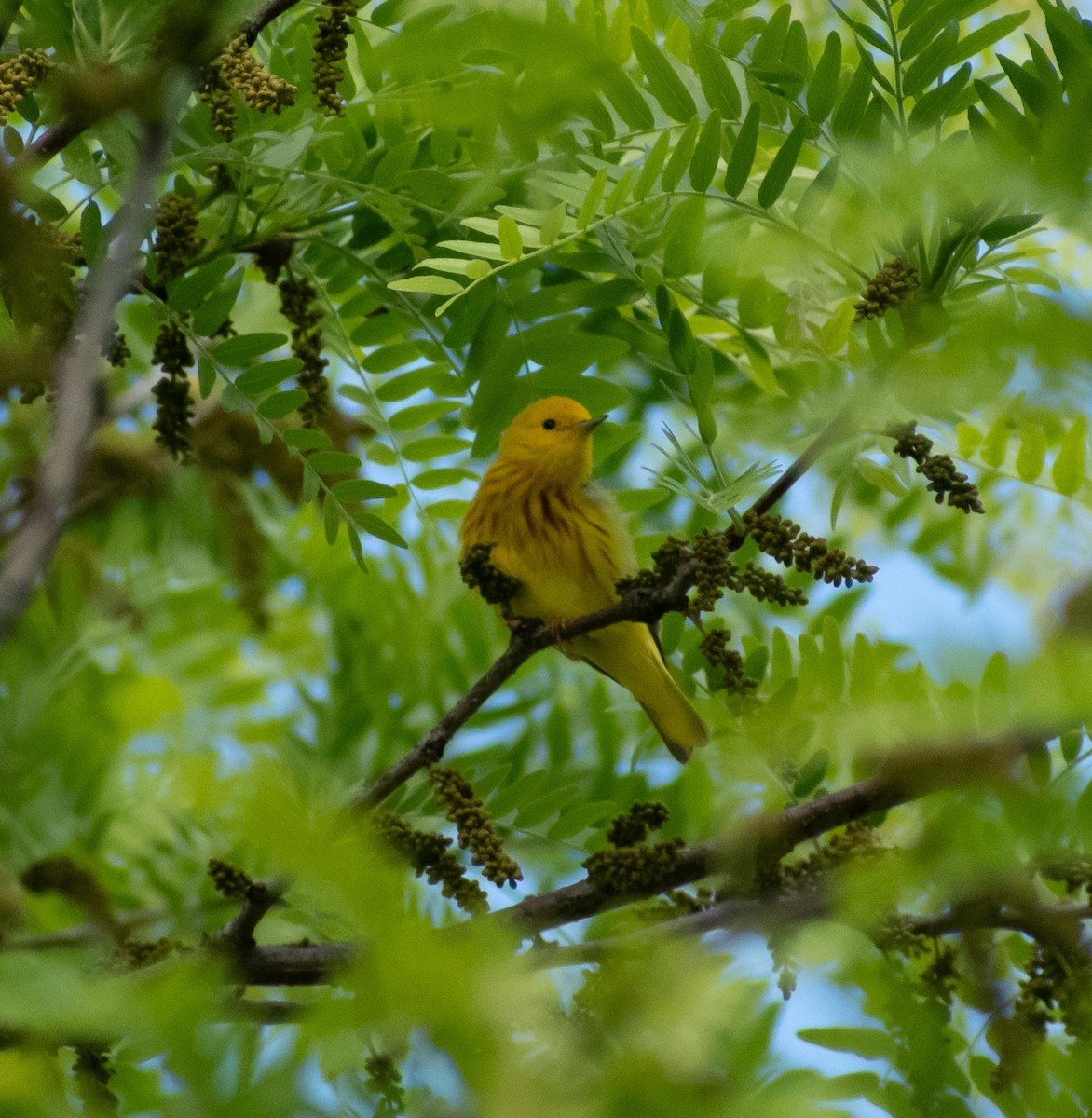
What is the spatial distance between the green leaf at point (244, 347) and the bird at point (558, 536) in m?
1.47

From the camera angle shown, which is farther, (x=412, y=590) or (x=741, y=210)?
(x=412, y=590)

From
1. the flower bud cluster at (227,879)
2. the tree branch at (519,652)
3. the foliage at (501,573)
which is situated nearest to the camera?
the foliage at (501,573)

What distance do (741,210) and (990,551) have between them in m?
1.49

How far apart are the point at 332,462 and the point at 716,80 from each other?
0.88m

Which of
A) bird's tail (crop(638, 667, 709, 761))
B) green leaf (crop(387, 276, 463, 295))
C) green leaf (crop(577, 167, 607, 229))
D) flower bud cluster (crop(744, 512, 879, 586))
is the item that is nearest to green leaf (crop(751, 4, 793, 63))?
green leaf (crop(577, 167, 607, 229))

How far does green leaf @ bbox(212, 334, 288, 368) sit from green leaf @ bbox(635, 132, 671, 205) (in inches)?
25.4

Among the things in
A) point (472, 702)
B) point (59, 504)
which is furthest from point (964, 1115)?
point (472, 702)

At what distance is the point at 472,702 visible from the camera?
220cm

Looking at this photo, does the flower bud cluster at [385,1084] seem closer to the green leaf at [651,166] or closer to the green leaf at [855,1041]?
the green leaf at [855,1041]

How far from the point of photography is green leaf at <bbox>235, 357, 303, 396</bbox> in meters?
2.35

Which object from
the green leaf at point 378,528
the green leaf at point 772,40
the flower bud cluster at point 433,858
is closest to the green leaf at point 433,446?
the green leaf at point 378,528

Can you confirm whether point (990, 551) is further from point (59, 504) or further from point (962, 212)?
point (59, 504)

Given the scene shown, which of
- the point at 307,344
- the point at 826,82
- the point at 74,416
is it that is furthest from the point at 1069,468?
the point at 74,416

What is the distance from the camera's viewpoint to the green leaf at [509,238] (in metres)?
2.00
